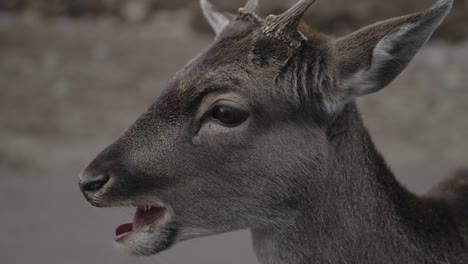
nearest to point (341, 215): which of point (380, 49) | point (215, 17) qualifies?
point (380, 49)

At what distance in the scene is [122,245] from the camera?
4.27 m

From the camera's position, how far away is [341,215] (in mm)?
4293

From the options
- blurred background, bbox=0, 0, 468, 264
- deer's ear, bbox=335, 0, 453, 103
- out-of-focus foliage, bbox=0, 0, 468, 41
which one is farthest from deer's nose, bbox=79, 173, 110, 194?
out-of-focus foliage, bbox=0, 0, 468, 41

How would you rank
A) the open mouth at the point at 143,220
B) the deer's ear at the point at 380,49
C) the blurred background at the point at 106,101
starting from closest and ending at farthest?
the deer's ear at the point at 380,49 → the open mouth at the point at 143,220 → the blurred background at the point at 106,101

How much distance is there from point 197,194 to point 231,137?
0.31m

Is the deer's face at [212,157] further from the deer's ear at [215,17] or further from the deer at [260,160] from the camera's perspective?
the deer's ear at [215,17]

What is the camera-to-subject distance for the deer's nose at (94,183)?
4.15m

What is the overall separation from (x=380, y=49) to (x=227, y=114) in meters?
0.76

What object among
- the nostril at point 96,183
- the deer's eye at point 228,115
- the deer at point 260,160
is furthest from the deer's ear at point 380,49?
the nostril at point 96,183

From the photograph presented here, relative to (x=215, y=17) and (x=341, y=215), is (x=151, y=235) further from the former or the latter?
(x=215, y=17)

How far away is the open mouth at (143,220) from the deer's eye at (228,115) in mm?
507

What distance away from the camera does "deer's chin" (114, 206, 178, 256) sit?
13.9 ft

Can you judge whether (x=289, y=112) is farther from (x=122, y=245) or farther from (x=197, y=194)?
(x=122, y=245)

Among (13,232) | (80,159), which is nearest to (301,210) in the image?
(13,232)
